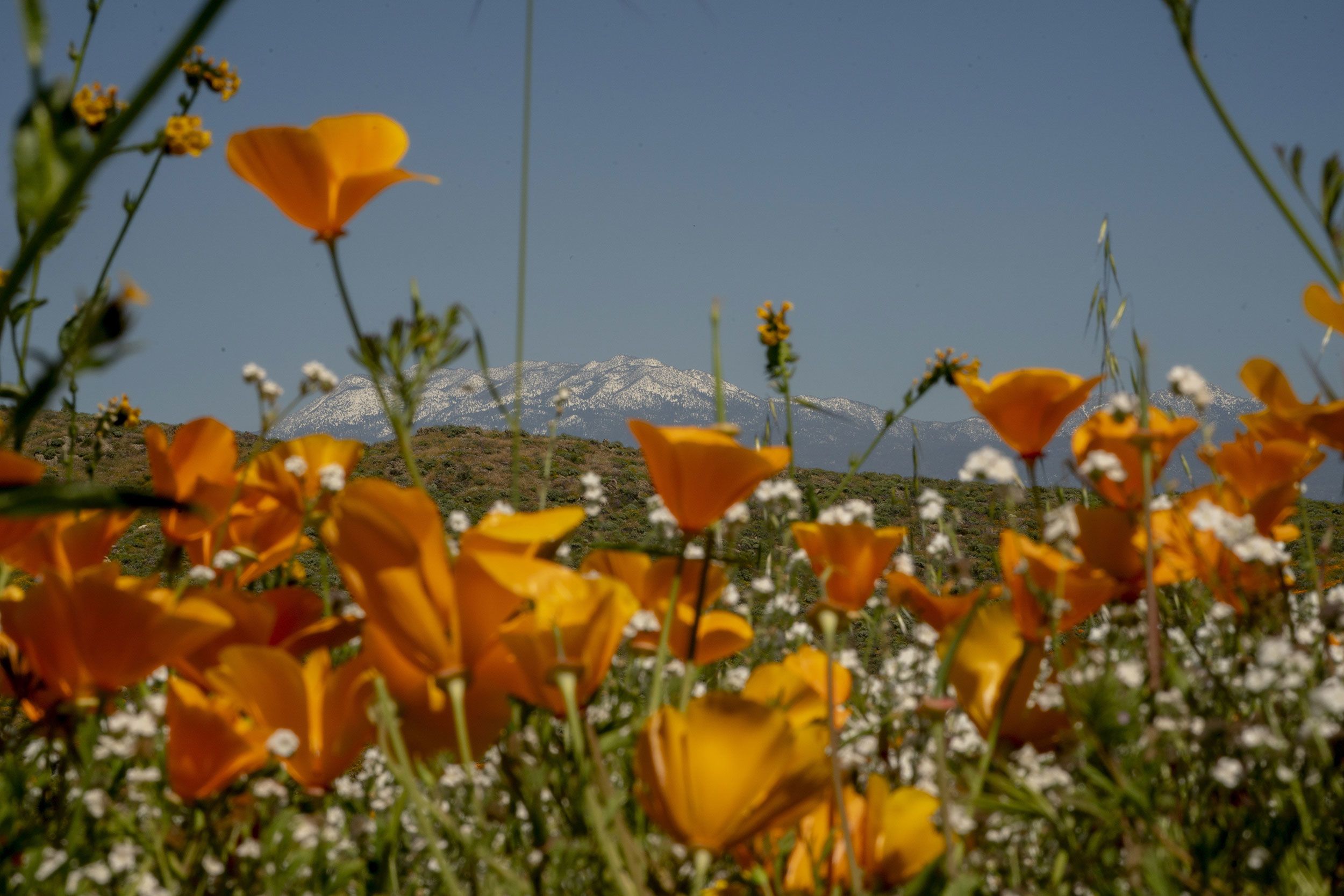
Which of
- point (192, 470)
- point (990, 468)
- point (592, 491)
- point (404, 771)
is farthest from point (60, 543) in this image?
point (990, 468)

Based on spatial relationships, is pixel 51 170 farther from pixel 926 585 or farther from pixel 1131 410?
pixel 926 585

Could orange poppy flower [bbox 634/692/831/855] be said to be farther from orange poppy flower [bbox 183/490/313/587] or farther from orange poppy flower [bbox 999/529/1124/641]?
orange poppy flower [bbox 183/490/313/587]

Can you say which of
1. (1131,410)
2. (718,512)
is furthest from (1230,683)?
(718,512)

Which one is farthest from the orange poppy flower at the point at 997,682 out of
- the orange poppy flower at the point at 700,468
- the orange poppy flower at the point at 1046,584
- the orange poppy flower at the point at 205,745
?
the orange poppy flower at the point at 205,745

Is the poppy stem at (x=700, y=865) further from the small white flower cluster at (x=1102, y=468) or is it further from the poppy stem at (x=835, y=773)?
the small white flower cluster at (x=1102, y=468)

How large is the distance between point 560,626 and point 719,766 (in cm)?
15

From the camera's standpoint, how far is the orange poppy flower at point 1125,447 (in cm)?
100

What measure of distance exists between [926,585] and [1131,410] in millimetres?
781

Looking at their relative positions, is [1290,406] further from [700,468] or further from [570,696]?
[570,696]

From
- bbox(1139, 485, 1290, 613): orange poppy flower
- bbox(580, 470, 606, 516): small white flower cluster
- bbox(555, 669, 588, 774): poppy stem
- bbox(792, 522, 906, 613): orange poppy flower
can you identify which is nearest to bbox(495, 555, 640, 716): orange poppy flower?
bbox(555, 669, 588, 774): poppy stem

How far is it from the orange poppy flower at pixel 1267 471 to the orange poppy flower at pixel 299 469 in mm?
1070

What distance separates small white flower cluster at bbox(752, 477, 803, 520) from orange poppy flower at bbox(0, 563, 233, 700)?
2.62ft

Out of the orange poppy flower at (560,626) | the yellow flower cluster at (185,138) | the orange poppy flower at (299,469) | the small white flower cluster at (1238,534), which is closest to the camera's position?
the orange poppy flower at (560,626)

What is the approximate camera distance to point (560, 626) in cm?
71
